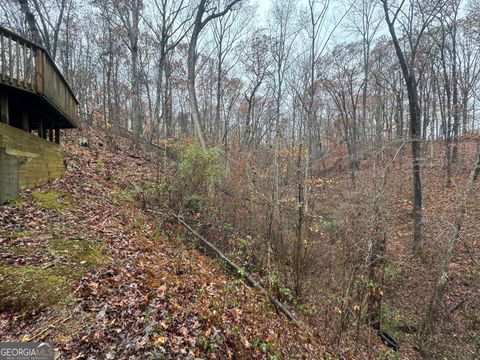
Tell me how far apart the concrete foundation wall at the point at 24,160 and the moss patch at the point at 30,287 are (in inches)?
109

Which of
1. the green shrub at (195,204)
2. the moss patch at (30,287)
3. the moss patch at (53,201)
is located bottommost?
the moss patch at (30,287)

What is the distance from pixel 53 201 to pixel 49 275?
10.7 ft

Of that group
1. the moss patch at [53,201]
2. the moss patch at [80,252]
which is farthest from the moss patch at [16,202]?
the moss patch at [80,252]

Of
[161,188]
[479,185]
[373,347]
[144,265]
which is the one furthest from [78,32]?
[479,185]

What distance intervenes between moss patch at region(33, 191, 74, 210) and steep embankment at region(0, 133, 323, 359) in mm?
19

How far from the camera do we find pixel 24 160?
590 centimetres

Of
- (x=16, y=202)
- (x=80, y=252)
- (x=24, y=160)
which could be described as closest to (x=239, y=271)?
(x=80, y=252)

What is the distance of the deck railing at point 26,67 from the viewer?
534cm

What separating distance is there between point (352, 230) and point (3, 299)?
19.1 ft

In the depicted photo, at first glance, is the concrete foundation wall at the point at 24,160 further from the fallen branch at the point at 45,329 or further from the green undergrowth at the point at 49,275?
the fallen branch at the point at 45,329

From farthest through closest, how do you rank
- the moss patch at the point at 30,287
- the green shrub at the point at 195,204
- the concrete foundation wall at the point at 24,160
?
the green shrub at the point at 195,204 < the concrete foundation wall at the point at 24,160 < the moss patch at the point at 30,287

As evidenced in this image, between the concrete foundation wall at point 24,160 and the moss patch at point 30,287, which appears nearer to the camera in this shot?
the moss patch at point 30,287

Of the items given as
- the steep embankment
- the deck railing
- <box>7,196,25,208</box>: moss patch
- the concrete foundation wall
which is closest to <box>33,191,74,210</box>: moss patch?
the steep embankment

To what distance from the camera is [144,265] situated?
4539 millimetres
